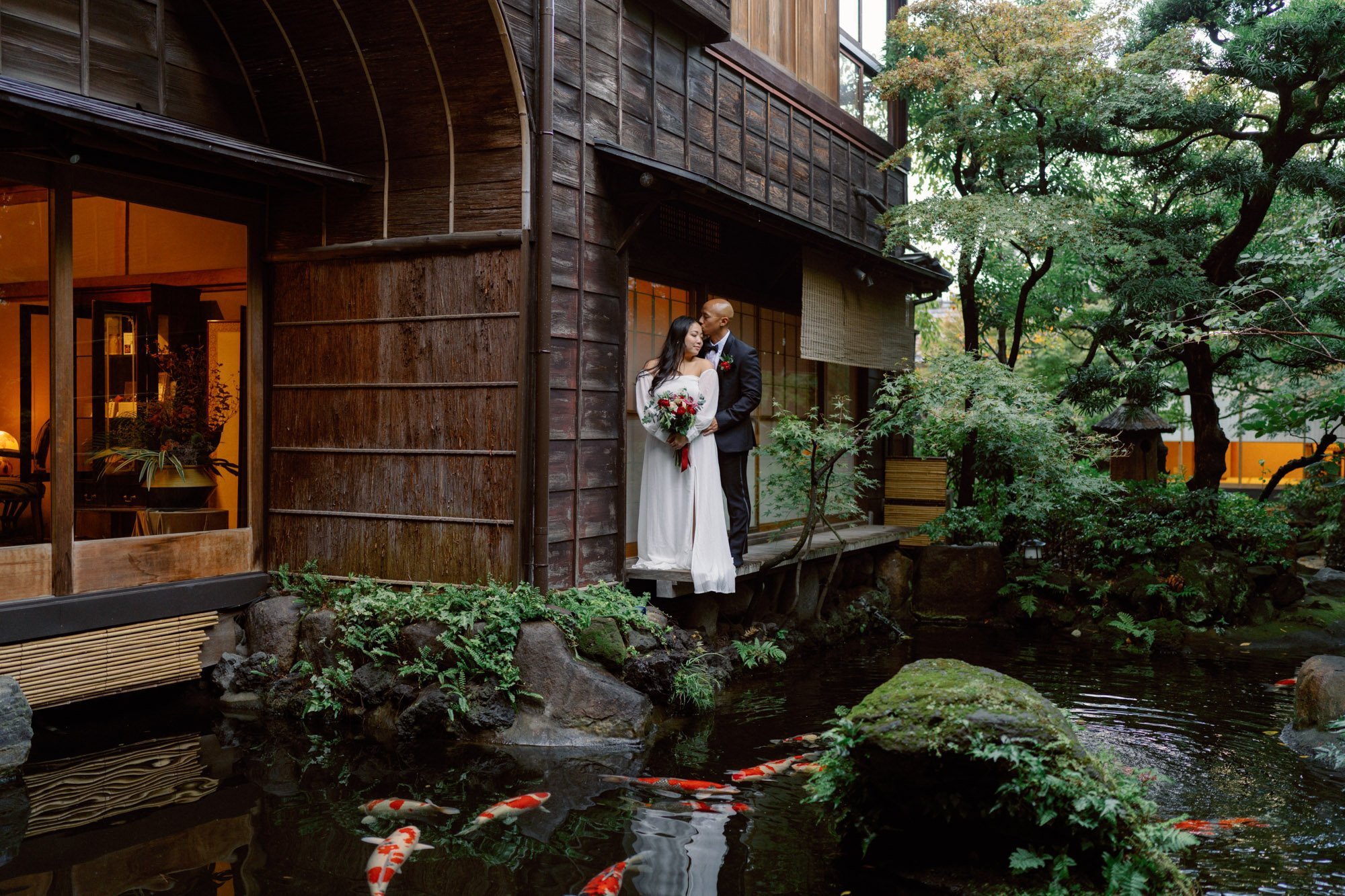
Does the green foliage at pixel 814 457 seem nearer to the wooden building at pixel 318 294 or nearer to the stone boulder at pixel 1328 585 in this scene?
the wooden building at pixel 318 294

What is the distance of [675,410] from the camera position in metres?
9.16

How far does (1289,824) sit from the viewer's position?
20.0 feet

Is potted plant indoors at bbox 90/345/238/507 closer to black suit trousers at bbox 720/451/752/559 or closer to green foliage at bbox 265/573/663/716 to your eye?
green foliage at bbox 265/573/663/716

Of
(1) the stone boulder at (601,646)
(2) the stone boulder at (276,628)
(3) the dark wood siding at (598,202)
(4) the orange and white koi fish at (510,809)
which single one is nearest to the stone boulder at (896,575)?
(3) the dark wood siding at (598,202)

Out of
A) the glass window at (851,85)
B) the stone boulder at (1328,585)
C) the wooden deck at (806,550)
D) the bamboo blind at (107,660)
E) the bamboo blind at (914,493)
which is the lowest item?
the stone boulder at (1328,585)

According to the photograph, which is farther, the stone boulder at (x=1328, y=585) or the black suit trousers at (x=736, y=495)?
the stone boulder at (x=1328, y=585)

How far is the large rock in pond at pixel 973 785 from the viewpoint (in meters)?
4.73

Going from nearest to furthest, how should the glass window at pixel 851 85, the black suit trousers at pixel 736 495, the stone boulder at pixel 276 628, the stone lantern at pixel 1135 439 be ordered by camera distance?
the stone boulder at pixel 276 628 < the black suit trousers at pixel 736 495 < the glass window at pixel 851 85 < the stone lantern at pixel 1135 439

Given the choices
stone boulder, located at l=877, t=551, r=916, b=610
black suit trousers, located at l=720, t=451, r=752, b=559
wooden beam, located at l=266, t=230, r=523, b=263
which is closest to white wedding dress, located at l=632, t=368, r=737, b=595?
black suit trousers, located at l=720, t=451, r=752, b=559

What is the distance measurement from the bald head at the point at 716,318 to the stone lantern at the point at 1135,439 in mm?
8832

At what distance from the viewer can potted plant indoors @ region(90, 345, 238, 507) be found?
8.42 meters

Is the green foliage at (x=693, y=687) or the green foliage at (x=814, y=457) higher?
the green foliage at (x=814, y=457)

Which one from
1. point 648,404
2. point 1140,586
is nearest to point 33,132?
point 648,404

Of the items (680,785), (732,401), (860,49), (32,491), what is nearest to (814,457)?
(732,401)
